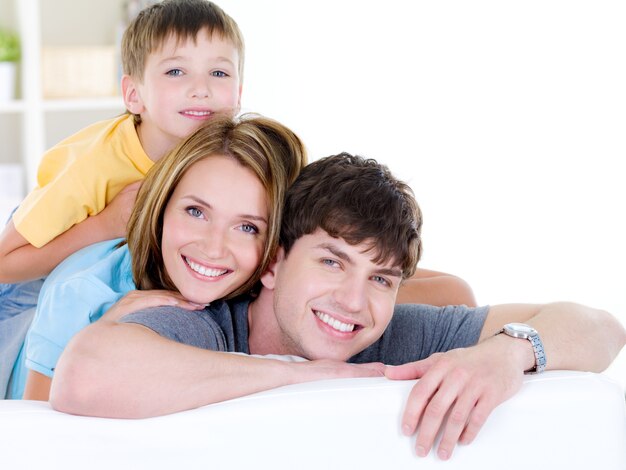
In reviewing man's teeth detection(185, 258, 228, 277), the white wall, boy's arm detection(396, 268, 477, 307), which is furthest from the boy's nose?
the white wall

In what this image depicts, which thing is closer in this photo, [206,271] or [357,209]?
[357,209]

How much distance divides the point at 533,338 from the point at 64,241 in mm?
1093

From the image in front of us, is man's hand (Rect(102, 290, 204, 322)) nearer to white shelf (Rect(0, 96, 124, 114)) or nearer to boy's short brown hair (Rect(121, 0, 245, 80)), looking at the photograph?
boy's short brown hair (Rect(121, 0, 245, 80))

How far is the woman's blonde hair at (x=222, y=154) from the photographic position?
1724 millimetres

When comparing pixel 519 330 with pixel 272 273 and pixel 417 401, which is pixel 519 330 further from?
pixel 272 273

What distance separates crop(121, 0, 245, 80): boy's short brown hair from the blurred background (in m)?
0.98

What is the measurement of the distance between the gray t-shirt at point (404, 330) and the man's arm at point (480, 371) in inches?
6.5

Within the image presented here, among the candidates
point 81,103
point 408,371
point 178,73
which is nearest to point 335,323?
point 408,371

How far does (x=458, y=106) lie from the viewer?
12.4 ft

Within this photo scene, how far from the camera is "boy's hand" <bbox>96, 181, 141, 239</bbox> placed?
199 centimetres

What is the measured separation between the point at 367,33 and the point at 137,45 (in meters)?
1.97

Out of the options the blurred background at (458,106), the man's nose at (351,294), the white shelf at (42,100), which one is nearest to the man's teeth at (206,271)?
the man's nose at (351,294)

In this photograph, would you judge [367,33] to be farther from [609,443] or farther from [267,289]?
[609,443]

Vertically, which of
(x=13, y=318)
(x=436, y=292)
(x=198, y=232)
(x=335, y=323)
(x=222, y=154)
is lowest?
(x=13, y=318)
